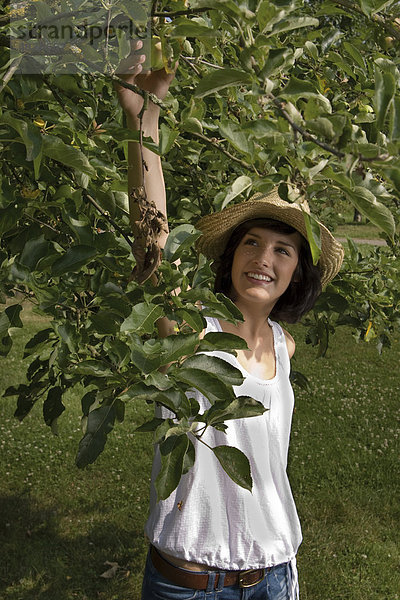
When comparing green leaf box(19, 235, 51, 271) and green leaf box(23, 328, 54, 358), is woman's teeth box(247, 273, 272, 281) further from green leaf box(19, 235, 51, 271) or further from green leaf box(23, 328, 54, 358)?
green leaf box(19, 235, 51, 271)

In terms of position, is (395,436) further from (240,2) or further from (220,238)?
(240,2)

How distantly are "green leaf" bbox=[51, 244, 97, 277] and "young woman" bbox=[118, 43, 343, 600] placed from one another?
1.04ft

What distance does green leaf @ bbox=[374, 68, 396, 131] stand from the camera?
901 mm

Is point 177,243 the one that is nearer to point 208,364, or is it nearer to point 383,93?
point 208,364

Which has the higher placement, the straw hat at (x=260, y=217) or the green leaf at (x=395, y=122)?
the green leaf at (x=395, y=122)

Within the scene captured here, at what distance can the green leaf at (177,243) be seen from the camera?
132 centimetres

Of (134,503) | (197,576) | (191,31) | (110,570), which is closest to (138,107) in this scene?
(191,31)

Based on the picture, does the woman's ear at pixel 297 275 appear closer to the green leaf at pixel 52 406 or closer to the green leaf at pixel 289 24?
the green leaf at pixel 52 406

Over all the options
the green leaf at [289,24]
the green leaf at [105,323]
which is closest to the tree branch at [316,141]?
the green leaf at [289,24]

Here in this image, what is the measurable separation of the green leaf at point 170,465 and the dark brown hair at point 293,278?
3.14 ft

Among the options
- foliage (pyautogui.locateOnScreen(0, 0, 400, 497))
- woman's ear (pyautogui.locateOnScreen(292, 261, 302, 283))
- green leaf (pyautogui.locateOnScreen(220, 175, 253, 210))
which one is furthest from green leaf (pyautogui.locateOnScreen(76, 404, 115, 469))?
woman's ear (pyautogui.locateOnScreen(292, 261, 302, 283))

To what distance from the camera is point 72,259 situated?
1343 mm

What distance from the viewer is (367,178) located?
3.16ft

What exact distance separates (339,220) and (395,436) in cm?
276
